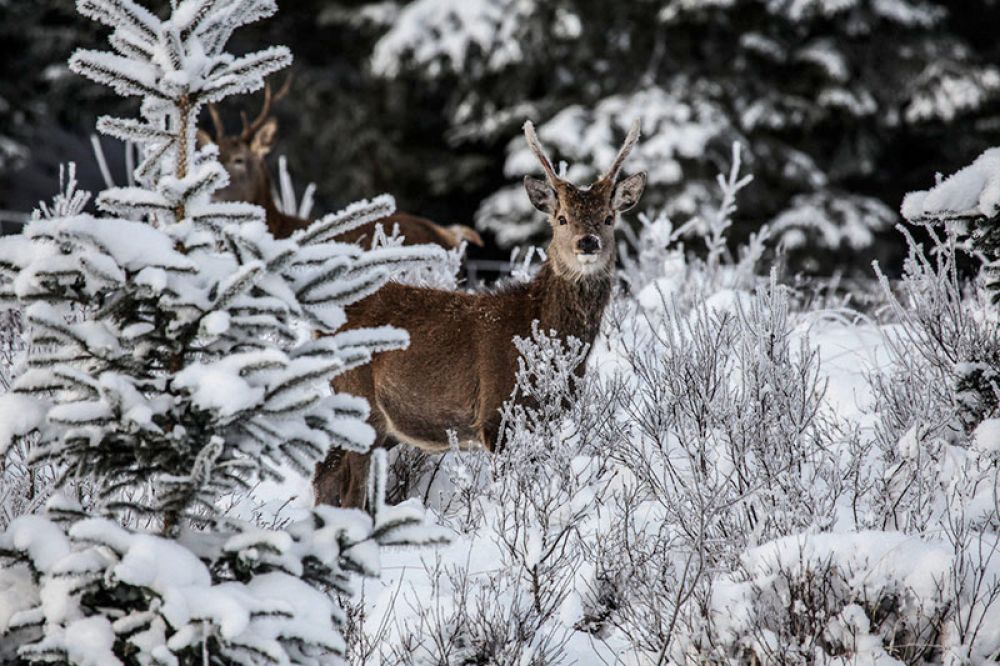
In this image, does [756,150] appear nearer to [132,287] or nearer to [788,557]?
[788,557]

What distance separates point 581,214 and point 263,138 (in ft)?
16.4

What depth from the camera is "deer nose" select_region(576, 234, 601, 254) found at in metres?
5.27

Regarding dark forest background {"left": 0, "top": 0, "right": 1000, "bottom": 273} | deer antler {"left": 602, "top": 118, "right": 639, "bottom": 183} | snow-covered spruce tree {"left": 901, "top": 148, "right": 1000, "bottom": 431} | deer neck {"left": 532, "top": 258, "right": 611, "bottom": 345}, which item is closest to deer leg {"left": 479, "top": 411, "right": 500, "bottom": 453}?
deer neck {"left": 532, "top": 258, "right": 611, "bottom": 345}

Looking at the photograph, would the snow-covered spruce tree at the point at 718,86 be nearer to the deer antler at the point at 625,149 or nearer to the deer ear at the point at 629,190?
the deer ear at the point at 629,190

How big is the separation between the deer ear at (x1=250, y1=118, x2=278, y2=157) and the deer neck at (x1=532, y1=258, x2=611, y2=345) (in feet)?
16.0

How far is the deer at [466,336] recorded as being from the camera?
16.9ft

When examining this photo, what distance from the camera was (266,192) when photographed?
928 cm

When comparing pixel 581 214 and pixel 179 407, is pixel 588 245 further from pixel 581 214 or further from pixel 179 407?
pixel 179 407

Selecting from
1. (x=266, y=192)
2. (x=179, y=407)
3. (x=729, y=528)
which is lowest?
(x=266, y=192)

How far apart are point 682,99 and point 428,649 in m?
14.4

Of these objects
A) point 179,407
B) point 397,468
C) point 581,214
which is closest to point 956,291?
point 581,214

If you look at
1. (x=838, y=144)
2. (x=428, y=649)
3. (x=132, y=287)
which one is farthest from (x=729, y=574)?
(x=838, y=144)

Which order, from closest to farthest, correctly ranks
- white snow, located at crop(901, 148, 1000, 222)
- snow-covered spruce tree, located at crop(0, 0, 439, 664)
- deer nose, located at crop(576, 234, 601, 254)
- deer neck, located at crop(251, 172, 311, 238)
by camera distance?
snow-covered spruce tree, located at crop(0, 0, 439, 664) < white snow, located at crop(901, 148, 1000, 222) < deer nose, located at crop(576, 234, 601, 254) < deer neck, located at crop(251, 172, 311, 238)

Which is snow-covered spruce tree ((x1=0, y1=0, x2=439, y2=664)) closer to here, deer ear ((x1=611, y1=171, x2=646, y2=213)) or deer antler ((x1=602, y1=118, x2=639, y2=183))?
→ deer antler ((x1=602, y1=118, x2=639, y2=183))
